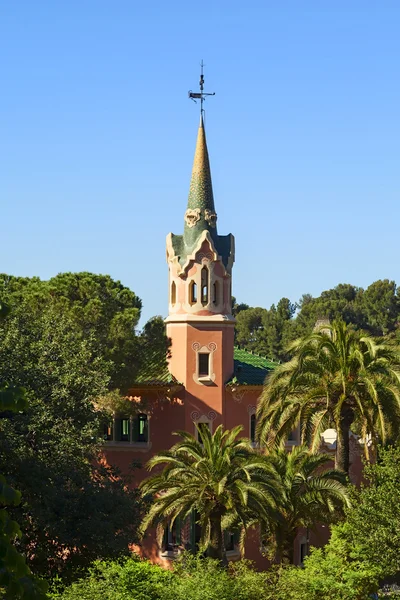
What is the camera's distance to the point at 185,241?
131 feet

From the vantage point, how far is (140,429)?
40094 millimetres

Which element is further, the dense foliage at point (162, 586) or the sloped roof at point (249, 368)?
the sloped roof at point (249, 368)

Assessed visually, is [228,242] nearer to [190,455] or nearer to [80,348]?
[80,348]

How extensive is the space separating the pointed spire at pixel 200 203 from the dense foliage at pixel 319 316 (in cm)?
6225

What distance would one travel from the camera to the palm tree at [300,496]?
30.7 m

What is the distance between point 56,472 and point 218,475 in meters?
4.93

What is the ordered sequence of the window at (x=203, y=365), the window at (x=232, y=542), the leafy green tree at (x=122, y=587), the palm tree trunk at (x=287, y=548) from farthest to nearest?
1. the window at (x=203, y=365)
2. the window at (x=232, y=542)
3. the palm tree trunk at (x=287, y=548)
4. the leafy green tree at (x=122, y=587)

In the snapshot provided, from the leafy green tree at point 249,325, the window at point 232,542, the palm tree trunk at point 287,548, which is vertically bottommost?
the window at point 232,542

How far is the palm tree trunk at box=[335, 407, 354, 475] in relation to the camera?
103 feet

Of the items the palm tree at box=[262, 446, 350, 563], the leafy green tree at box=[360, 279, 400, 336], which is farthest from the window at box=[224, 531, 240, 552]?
the leafy green tree at box=[360, 279, 400, 336]

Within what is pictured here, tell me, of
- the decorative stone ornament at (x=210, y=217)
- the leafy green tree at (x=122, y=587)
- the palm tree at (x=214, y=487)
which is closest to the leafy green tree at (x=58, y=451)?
the palm tree at (x=214, y=487)

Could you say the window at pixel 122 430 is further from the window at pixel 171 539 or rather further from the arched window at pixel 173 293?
the arched window at pixel 173 293

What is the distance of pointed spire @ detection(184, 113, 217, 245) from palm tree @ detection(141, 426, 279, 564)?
457 inches

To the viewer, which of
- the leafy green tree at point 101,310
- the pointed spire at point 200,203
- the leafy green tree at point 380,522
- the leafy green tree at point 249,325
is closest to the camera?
the leafy green tree at point 380,522
